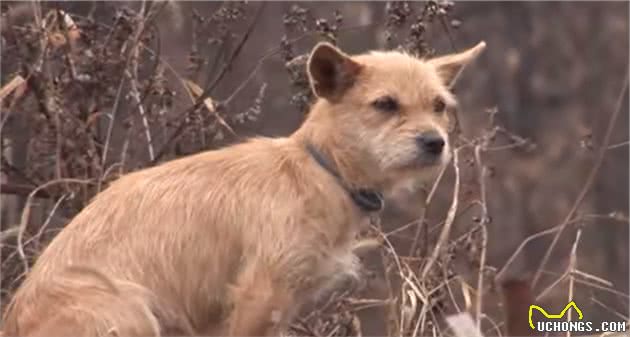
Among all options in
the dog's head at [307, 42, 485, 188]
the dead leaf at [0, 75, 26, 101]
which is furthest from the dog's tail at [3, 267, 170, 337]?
the dead leaf at [0, 75, 26, 101]

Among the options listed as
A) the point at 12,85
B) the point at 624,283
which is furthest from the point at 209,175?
the point at 624,283

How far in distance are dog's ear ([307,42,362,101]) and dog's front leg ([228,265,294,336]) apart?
898mm

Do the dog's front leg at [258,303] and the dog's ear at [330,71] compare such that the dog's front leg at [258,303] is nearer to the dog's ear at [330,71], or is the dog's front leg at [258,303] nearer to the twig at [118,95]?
the dog's ear at [330,71]

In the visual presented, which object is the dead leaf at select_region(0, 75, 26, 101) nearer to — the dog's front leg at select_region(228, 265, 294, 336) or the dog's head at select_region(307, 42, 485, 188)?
the dog's head at select_region(307, 42, 485, 188)

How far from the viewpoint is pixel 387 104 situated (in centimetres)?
819

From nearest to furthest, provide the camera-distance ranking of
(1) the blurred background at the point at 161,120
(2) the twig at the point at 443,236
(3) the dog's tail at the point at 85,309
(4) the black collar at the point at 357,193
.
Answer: (3) the dog's tail at the point at 85,309
(4) the black collar at the point at 357,193
(2) the twig at the point at 443,236
(1) the blurred background at the point at 161,120

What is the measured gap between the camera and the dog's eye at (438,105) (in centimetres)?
826

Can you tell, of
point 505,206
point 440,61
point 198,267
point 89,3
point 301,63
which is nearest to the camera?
point 198,267

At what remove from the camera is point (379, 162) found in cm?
816

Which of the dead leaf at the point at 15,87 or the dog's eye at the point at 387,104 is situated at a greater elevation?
the dead leaf at the point at 15,87

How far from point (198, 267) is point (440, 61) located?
1557mm

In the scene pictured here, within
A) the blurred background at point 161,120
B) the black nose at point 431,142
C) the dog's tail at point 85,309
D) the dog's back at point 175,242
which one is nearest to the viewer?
the dog's tail at point 85,309

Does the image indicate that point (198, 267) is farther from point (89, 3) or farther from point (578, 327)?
point (89, 3)

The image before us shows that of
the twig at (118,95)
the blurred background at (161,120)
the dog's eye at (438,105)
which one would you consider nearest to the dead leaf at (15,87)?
the blurred background at (161,120)
